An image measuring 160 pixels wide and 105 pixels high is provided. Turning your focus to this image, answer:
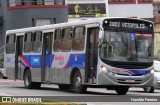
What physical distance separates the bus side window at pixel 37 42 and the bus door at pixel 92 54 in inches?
189

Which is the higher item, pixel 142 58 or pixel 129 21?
pixel 129 21

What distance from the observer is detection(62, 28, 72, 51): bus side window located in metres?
23.1

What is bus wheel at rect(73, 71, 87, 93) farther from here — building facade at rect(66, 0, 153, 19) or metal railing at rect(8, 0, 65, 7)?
building facade at rect(66, 0, 153, 19)

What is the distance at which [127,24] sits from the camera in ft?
70.8

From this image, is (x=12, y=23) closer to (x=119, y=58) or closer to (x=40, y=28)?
(x=40, y=28)

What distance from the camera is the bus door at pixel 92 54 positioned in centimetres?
2119

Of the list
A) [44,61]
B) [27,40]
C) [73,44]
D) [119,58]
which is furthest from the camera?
[27,40]

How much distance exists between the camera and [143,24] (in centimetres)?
2195

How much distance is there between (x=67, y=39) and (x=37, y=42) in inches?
127

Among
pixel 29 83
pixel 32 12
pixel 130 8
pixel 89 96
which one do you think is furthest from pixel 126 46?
pixel 130 8

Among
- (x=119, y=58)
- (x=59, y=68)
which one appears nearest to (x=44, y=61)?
(x=59, y=68)

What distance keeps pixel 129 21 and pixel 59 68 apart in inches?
168

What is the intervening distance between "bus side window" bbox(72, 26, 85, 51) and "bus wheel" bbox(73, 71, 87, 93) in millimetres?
1083

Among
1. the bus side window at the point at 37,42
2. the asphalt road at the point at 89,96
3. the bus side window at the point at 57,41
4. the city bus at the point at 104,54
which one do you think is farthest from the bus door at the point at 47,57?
the asphalt road at the point at 89,96
